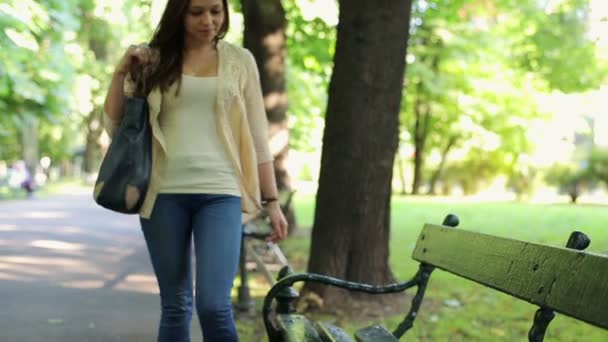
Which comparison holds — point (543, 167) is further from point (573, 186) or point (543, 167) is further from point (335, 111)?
point (335, 111)

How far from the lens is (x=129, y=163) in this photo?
10.8 feet

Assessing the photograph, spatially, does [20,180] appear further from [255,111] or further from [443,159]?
[255,111]

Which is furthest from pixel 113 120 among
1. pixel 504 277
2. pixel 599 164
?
pixel 599 164

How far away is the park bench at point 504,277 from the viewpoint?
2.20 metres

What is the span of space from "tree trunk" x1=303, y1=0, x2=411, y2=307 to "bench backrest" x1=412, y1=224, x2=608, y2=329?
2810 millimetres

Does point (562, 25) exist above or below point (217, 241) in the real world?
above

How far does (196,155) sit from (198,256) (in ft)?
1.26

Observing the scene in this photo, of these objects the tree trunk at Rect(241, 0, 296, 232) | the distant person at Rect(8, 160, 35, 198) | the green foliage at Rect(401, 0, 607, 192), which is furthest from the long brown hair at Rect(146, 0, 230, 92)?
the distant person at Rect(8, 160, 35, 198)

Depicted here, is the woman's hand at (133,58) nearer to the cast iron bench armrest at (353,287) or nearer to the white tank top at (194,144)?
the white tank top at (194,144)

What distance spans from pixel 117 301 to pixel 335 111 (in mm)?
2394

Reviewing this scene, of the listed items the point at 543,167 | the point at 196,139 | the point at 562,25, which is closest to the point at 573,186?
the point at 543,167

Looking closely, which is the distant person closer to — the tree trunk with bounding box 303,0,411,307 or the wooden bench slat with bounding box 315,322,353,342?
the tree trunk with bounding box 303,0,411,307

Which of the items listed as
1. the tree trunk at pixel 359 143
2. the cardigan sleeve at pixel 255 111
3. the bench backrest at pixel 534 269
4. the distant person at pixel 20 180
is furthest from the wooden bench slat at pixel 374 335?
the distant person at pixel 20 180

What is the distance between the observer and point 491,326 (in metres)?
6.39
